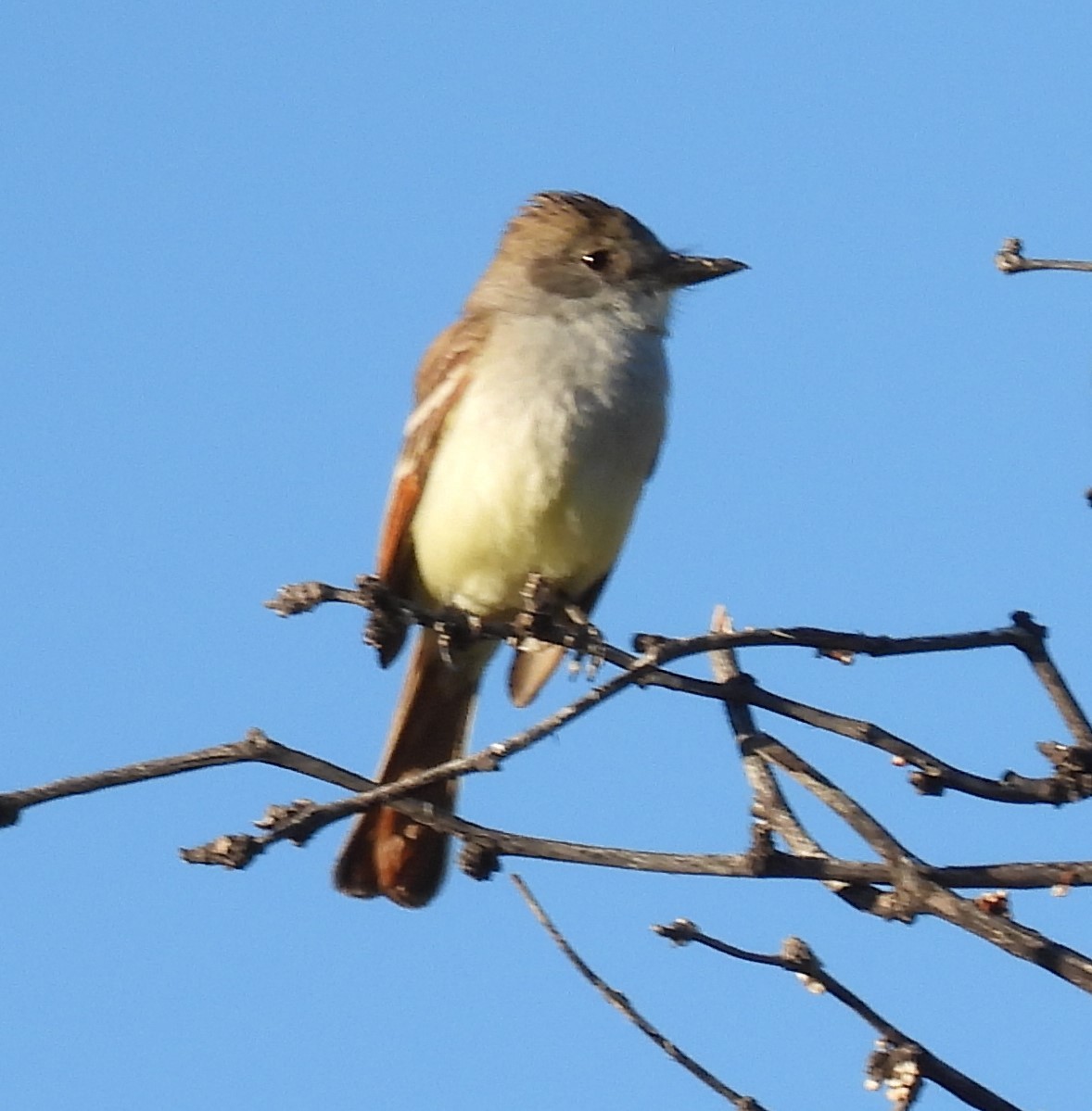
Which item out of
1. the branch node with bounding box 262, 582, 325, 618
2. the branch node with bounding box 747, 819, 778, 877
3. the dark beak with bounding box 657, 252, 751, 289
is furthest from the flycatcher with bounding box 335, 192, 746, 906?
the branch node with bounding box 747, 819, 778, 877

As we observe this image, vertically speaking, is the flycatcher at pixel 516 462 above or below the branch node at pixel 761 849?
above

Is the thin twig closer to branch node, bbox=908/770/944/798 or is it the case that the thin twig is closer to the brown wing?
branch node, bbox=908/770/944/798

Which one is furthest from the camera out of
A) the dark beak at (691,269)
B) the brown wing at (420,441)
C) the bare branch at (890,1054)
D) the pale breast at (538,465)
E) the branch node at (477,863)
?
the dark beak at (691,269)

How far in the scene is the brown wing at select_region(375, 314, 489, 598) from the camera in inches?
231

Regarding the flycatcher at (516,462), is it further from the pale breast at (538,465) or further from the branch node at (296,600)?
the branch node at (296,600)

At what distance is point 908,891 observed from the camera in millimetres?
2826

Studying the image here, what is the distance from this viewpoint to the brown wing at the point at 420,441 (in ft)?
19.3

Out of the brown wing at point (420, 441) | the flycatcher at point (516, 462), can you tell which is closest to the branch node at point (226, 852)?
the flycatcher at point (516, 462)

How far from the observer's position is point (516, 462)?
18.0 feet

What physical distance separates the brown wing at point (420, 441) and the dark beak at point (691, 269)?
694mm

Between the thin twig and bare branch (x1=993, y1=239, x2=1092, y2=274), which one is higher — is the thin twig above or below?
below

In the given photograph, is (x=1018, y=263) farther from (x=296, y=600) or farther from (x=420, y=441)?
(x=420, y=441)

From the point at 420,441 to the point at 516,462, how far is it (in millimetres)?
538

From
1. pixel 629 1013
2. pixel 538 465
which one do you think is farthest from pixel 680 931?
pixel 538 465
